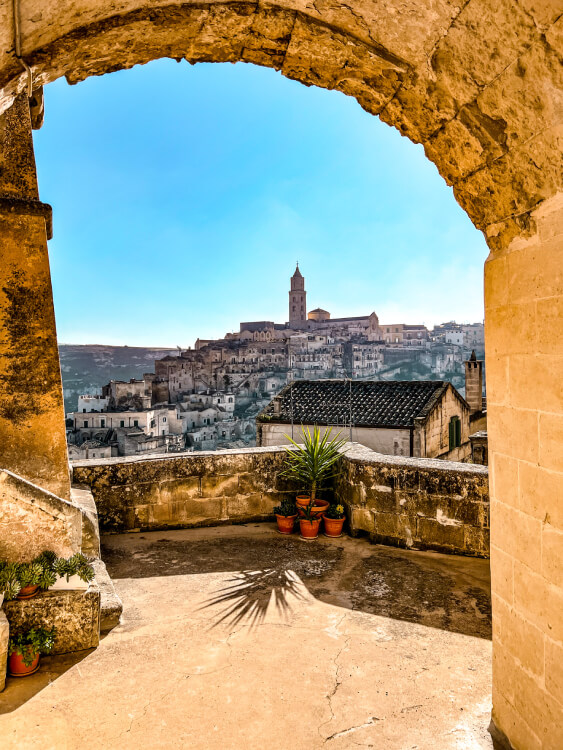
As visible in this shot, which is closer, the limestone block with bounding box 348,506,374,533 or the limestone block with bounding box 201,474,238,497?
the limestone block with bounding box 348,506,374,533

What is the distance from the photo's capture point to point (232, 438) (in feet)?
170

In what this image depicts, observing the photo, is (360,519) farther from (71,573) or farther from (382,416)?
(382,416)

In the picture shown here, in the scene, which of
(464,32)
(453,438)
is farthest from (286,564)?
(453,438)

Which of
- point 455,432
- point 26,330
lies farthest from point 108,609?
point 455,432

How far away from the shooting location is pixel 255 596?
11.8 feet

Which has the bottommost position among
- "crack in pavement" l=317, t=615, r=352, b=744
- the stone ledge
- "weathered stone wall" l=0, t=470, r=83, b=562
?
"crack in pavement" l=317, t=615, r=352, b=744

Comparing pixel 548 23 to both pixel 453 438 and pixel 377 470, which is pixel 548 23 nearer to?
pixel 377 470

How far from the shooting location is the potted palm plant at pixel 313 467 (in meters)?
5.11

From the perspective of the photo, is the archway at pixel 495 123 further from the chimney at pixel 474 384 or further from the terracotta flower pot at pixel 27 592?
the chimney at pixel 474 384

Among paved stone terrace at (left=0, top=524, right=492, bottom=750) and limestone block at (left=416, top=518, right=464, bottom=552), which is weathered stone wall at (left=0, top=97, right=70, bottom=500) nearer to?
paved stone terrace at (left=0, top=524, right=492, bottom=750)

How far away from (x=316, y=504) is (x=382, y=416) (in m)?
11.3

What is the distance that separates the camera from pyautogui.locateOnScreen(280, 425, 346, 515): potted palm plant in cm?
511

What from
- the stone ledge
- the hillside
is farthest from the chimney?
the hillside

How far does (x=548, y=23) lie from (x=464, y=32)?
262 mm
